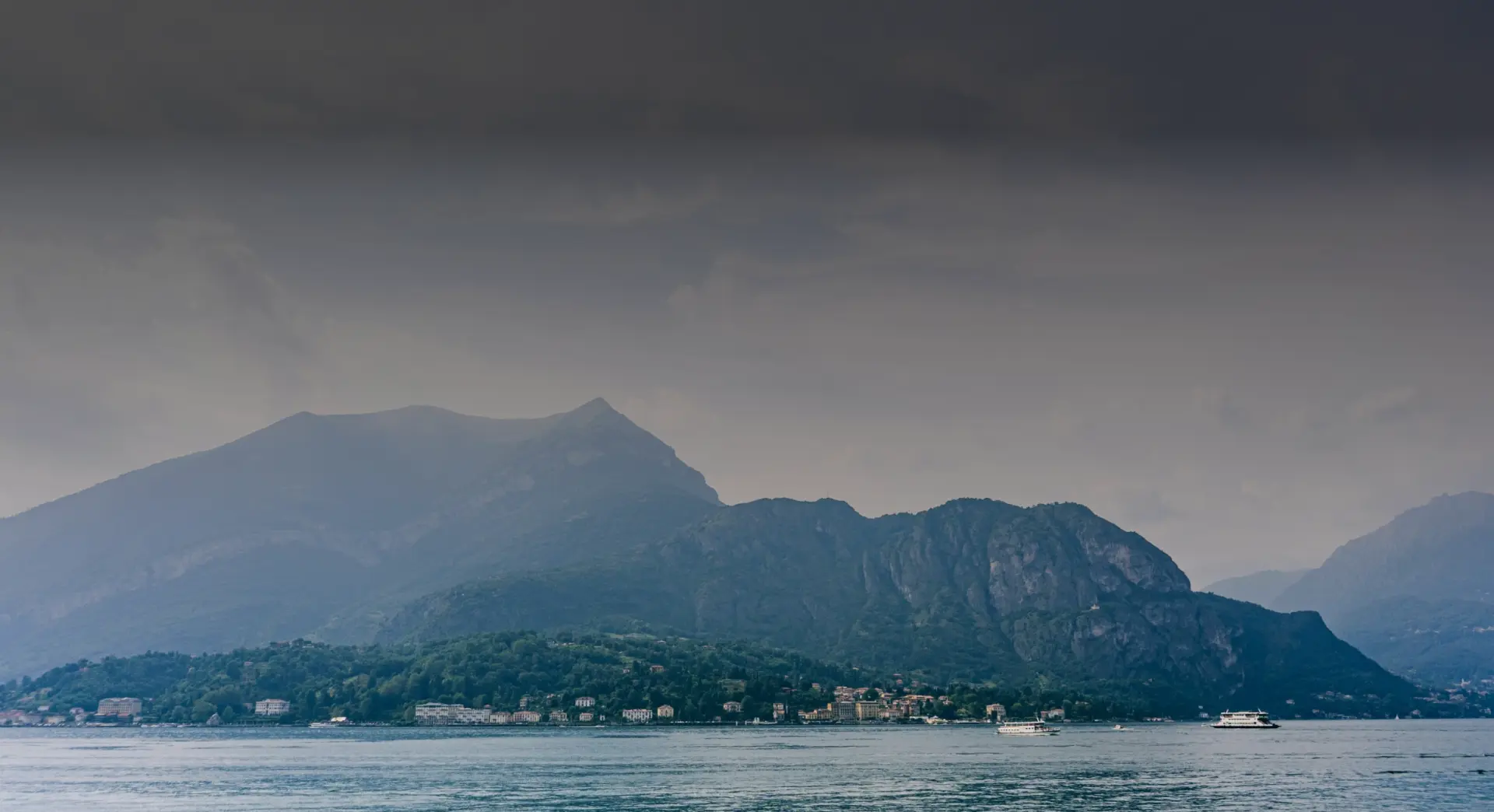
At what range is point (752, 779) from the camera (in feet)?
431

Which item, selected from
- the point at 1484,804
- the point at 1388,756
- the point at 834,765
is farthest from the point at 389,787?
the point at 1388,756

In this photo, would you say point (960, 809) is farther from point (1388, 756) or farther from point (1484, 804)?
point (1388, 756)

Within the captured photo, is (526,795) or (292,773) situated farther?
(292,773)

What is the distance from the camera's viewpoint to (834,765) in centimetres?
15225

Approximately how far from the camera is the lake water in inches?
4311

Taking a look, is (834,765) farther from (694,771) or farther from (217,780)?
(217,780)

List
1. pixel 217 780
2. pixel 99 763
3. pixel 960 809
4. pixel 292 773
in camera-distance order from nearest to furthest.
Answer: pixel 960 809 < pixel 217 780 < pixel 292 773 < pixel 99 763

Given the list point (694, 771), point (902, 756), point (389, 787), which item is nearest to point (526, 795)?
point (389, 787)

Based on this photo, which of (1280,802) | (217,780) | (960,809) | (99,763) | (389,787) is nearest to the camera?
(960,809)

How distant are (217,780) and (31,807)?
96.7ft

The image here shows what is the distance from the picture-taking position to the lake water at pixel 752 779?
359 ft

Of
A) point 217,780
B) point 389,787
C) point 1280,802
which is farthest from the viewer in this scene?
point 217,780

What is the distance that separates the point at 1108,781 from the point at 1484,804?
34.8 meters

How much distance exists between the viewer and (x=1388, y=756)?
177 m
